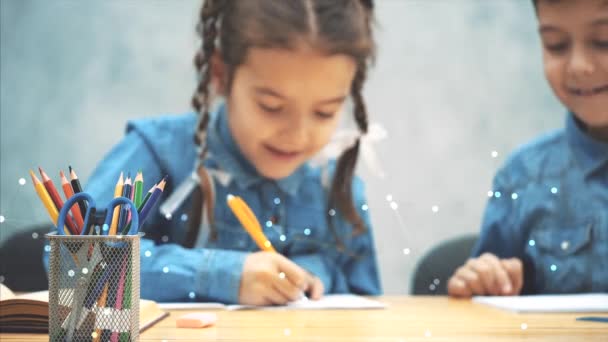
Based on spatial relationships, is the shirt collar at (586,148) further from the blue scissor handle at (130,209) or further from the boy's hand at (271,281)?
the blue scissor handle at (130,209)

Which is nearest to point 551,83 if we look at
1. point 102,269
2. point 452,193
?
point 452,193

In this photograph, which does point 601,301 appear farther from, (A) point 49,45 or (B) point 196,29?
(A) point 49,45

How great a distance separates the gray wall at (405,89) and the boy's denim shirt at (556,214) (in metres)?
0.07

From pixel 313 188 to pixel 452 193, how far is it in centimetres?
27

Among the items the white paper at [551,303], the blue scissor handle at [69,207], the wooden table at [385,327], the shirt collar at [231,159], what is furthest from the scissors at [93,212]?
the shirt collar at [231,159]

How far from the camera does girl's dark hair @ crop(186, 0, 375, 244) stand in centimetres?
97

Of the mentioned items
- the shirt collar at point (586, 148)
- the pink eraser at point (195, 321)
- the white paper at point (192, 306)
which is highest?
the shirt collar at point (586, 148)

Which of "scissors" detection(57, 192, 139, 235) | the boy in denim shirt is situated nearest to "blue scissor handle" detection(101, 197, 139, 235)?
"scissors" detection(57, 192, 139, 235)

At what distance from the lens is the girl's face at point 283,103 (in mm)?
957

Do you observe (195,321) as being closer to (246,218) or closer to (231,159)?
(246,218)

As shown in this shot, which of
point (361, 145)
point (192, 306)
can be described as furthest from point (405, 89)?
point (192, 306)

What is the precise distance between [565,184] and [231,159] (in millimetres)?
527

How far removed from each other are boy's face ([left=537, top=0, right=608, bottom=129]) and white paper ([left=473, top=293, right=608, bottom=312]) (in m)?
0.34

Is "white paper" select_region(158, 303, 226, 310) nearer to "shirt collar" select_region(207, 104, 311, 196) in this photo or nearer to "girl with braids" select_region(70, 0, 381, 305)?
"girl with braids" select_region(70, 0, 381, 305)
